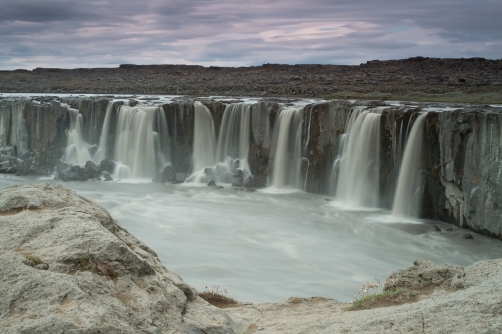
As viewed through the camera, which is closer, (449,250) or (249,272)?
(249,272)

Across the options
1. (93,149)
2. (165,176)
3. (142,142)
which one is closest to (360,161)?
(165,176)

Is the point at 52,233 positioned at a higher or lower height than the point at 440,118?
lower

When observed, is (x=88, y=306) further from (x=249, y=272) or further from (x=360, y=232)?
(x=360, y=232)

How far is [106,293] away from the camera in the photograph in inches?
203

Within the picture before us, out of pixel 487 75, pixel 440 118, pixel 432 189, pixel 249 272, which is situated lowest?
pixel 249 272

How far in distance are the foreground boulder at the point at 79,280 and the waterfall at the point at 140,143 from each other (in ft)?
72.4

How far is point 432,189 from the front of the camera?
66.5 feet

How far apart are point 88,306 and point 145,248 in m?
2.21

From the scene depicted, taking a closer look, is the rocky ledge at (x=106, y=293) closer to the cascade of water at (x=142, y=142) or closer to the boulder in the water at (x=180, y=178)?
the boulder in the water at (x=180, y=178)

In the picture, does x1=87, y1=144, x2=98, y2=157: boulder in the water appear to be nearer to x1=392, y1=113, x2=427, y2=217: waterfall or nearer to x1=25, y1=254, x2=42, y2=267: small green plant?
x1=392, y1=113, x2=427, y2=217: waterfall

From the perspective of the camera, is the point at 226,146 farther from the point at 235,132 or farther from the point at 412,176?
the point at 412,176

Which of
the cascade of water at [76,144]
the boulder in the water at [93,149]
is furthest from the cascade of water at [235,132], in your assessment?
the cascade of water at [76,144]

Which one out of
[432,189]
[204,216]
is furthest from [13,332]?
[432,189]

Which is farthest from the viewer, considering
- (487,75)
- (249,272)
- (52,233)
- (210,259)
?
(487,75)
